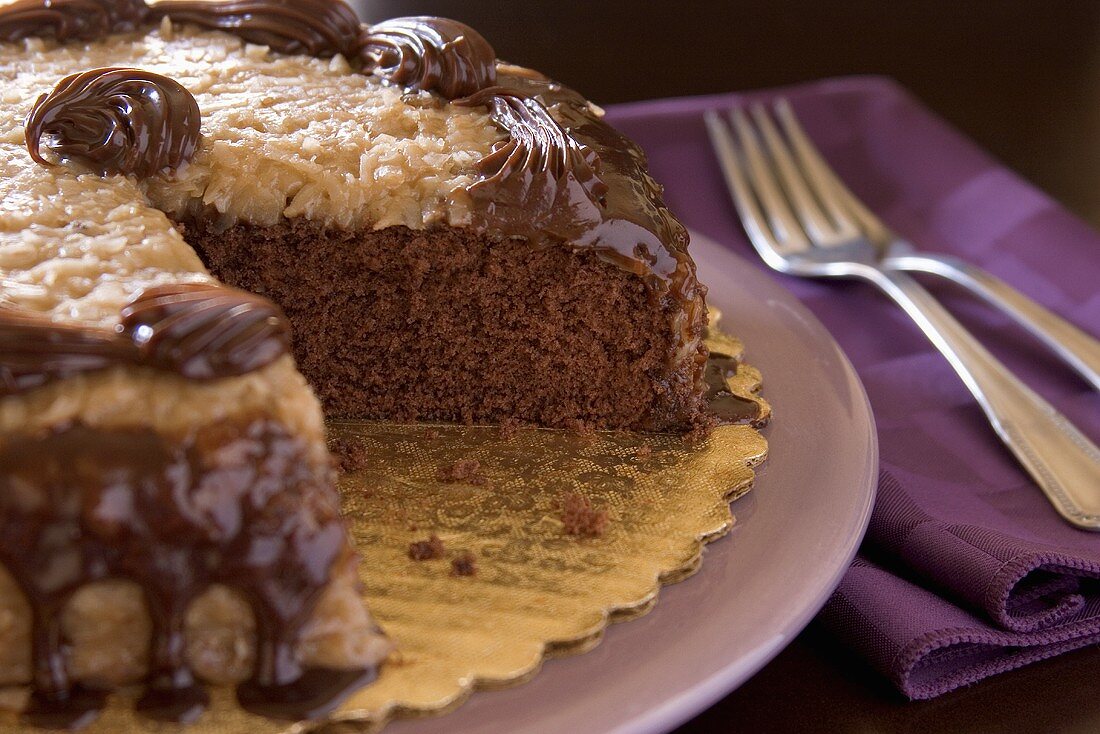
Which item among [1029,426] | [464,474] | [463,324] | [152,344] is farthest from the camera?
[1029,426]

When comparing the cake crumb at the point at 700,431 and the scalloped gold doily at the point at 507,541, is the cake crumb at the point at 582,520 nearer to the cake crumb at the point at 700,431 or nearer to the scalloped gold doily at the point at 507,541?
the scalloped gold doily at the point at 507,541

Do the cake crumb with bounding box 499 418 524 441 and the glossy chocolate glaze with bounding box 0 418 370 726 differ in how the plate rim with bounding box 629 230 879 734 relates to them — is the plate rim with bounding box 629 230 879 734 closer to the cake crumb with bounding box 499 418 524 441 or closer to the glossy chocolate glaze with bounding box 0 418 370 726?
the glossy chocolate glaze with bounding box 0 418 370 726

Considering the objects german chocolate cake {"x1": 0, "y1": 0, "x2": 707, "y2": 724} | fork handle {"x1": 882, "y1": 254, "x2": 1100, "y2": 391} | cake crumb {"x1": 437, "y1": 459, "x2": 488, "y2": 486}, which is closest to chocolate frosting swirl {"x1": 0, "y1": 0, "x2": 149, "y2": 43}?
german chocolate cake {"x1": 0, "y1": 0, "x2": 707, "y2": 724}

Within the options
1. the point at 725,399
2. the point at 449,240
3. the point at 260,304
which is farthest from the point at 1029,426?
the point at 260,304

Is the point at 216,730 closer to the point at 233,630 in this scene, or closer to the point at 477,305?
the point at 233,630

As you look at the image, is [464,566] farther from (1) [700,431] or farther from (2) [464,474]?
(1) [700,431]

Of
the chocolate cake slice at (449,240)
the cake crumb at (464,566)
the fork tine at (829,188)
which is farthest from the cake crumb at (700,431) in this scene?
the fork tine at (829,188)
